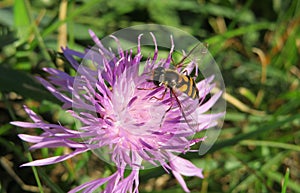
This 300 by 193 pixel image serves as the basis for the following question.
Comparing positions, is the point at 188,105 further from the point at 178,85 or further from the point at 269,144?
the point at 269,144

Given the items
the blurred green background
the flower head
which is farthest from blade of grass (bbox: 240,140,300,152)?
the flower head

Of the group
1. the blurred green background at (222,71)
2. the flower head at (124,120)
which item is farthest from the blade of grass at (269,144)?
the flower head at (124,120)

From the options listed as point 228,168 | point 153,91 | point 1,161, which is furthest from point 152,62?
point 228,168

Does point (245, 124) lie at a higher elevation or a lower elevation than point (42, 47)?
lower

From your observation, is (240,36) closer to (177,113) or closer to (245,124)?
(245,124)

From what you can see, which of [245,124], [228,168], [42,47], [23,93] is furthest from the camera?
[245,124]

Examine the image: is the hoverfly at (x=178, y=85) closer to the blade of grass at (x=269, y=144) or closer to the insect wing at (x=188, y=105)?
the insect wing at (x=188, y=105)

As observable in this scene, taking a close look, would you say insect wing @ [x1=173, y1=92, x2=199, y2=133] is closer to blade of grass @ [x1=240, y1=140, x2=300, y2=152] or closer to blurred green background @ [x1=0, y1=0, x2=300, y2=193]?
blurred green background @ [x1=0, y1=0, x2=300, y2=193]
